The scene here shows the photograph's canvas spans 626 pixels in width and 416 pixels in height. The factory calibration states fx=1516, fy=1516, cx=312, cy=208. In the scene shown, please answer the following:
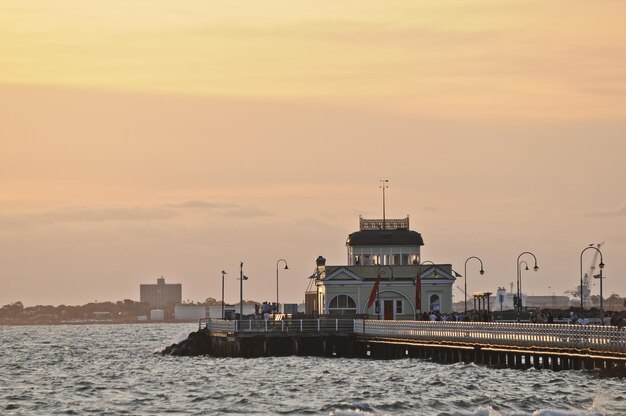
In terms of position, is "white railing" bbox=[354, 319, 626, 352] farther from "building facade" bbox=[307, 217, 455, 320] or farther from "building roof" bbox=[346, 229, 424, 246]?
"building roof" bbox=[346, 229, 424, 246]

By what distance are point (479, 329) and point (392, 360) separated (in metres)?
13.2

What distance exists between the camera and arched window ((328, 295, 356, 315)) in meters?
120

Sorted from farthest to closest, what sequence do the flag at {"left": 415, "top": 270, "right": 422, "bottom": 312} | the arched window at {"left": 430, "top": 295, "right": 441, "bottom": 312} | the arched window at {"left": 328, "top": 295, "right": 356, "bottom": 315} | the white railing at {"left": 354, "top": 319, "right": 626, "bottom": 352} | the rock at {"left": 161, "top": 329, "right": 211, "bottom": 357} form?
1. the arched window at {"left": 430, "top": 295, "right": 441, "bottom": 312}
2. the rock at {"left": 161, "top": 329, "right": 211, "bottom": 357}
3. the arched window at {"left": 328, "top": 295, "right": 356, "bottom": 315}
4. the flag at {"left": 415, "top": 270, "right": 422, "bottom": 312}
5. the white railing at {"left": 354, "top": 319, "right": 626, "bottom": 352}

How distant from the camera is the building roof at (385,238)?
412 ft

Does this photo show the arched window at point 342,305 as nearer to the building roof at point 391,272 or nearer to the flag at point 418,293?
the building roof at point 391,272

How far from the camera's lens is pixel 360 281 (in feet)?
396

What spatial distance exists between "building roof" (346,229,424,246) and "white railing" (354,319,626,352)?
55.0 ft

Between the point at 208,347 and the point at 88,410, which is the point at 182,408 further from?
the point at 208,347

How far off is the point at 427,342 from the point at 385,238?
31.8 meters

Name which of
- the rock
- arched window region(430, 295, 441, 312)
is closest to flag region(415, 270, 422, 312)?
arched window region(430, 295, 441, 312)

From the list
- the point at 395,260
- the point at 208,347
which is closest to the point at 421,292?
the point at 395,260

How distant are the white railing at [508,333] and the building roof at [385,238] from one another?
16761 millimetres

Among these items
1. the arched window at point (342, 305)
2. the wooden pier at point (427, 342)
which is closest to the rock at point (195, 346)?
the wooden pier at point (427, 342)

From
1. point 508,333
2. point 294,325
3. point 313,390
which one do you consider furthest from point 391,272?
point 313,390
